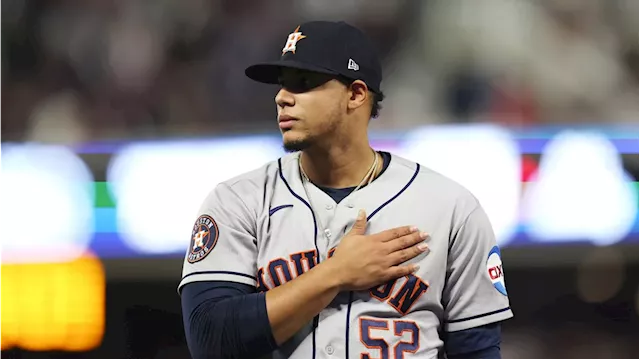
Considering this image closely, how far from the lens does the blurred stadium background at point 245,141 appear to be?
9.79 feet

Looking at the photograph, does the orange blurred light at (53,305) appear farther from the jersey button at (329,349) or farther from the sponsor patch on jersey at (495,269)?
the sponsor patch on jersey at (495,269)

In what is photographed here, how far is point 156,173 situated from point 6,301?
77 centimetres

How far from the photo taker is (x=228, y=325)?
1.55 meters

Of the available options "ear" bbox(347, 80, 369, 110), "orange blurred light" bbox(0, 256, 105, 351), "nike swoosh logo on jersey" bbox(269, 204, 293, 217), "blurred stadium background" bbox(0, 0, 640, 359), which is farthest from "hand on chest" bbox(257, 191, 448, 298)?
"orange blurred light" bbox(0, 256, 105, 351)

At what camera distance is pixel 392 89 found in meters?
3.35

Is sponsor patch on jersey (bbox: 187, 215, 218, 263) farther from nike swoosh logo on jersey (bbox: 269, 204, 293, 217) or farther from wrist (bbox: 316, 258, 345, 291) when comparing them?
wrist (bbox: 316, 258, 345, 291)

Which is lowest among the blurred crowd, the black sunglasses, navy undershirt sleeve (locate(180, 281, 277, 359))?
navy undershirt sleeve (locate(180, 281, 277, 359))

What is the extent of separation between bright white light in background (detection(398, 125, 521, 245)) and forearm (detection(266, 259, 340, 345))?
1542mm

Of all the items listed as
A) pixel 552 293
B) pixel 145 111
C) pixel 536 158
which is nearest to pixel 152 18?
pixel 145 111

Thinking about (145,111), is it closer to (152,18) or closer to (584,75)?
(152,18)

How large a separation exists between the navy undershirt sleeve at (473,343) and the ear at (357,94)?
0.57m

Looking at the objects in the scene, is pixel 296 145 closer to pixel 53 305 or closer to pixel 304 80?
pixel 304 80

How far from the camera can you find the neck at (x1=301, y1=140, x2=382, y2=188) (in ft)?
5.84

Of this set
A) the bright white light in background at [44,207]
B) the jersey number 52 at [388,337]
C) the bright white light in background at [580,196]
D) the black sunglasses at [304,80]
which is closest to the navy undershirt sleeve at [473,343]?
the jersey number 52 at [388,337]
